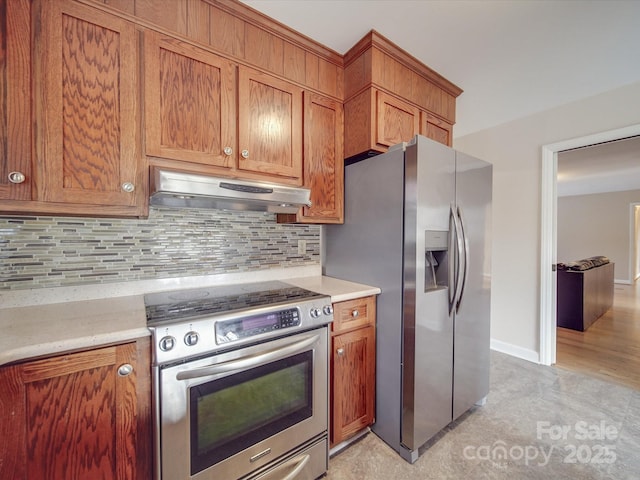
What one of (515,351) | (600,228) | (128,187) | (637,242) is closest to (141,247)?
(128,187)

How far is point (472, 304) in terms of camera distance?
177 centimetres

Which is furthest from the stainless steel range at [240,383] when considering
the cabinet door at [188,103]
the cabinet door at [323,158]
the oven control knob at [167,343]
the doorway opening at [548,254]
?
the doorway opening at [548,254]

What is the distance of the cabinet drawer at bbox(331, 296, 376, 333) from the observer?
58.8 inches

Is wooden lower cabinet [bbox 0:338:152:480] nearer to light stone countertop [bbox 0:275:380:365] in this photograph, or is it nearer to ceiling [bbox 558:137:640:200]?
light stone countertop [bbox 0:275:380:365]

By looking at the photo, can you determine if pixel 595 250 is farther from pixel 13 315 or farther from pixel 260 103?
pixel 13 315

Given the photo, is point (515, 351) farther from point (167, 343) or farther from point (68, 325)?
point (68, 325)

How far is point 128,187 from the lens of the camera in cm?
120

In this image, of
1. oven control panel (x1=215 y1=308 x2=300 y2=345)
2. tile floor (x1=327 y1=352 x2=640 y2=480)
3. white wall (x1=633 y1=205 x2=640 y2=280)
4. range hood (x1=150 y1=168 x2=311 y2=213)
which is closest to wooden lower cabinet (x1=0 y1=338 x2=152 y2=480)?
oven control panel (x1=215 y1=308 x2=300 y2=345)

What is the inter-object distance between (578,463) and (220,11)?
3.14 metres

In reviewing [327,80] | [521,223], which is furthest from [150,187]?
[521,223]

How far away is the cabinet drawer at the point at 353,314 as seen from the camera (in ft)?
4.90

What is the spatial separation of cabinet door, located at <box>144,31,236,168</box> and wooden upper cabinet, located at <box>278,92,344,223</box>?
0.50 meters

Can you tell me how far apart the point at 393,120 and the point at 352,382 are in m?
1.72

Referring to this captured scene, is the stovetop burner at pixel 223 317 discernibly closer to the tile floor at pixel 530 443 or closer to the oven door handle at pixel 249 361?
the oven door handle at pixel 249 361
